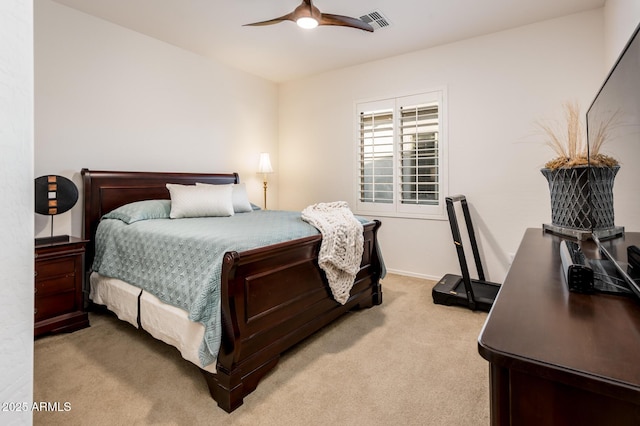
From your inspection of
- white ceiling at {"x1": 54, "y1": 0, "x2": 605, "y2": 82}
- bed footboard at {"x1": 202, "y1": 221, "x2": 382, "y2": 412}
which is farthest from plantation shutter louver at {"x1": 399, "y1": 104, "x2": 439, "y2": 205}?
bed footboard at {"x1": 202, "y1": 221, "x2": 382, "y2": 412}

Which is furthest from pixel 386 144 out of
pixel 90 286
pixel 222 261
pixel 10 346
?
pixel 10 346

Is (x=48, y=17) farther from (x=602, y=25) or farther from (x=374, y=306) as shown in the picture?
(x=602, y=25)

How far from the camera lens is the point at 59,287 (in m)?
2.52

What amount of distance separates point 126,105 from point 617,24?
4.30 m

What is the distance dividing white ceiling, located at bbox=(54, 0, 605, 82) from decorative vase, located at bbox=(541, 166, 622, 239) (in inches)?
72.4

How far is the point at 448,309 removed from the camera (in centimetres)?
299

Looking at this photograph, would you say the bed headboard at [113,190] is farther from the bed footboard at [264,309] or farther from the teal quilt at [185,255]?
the bed footboard at [264,309]

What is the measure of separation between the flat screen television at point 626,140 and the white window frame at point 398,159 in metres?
2.58

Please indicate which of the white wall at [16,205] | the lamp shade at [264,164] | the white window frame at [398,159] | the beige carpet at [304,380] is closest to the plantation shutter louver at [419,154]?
the white window frame at [398,159]

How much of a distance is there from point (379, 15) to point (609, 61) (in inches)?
77.6

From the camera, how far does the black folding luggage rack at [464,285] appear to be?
2.95 metres

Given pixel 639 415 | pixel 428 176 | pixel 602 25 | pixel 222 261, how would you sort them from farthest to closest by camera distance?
1. pixel 428 176
2. pixel 602 25
3. pixel 222 261
4. pixel 639 415

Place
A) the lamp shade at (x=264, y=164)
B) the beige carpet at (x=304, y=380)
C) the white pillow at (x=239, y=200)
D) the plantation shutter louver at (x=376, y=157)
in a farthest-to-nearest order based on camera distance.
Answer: the lamp shade at (x=264, y=164)
the plantation shutter louver at (x=376, y=157)
the white pillow at (x=239, y=200)
the beige carpet at (x=304, y=380)

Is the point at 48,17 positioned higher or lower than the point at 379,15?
lower
